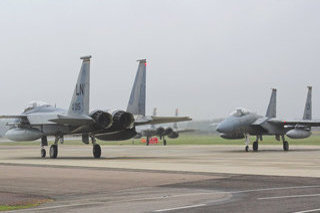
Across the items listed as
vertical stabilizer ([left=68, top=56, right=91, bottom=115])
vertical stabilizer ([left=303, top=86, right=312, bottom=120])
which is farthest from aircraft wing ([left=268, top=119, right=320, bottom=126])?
vertical stabilizer ([left=68, top=56, right=91, bottom=115])

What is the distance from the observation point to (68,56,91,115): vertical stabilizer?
27375 millimetres

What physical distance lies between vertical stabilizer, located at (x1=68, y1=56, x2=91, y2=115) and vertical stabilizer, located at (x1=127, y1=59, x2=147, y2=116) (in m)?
3.17

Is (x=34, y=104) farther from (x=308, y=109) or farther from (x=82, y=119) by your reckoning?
(x=308, y=109)

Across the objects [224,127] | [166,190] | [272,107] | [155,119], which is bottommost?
[166,190]

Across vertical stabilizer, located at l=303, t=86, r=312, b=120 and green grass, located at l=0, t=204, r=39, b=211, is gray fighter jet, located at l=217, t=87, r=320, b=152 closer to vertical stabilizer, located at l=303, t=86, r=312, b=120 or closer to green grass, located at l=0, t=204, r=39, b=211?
vertical stabilizer, located at l=303, t=86, r=312, b=120

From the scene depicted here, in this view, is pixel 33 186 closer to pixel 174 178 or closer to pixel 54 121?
pixel 174 178

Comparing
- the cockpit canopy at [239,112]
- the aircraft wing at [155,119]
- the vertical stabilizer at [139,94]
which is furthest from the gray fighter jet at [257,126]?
the vertical stabilizer at [139,94]

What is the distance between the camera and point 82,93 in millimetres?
27500

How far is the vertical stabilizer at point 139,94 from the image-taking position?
97.1 feet

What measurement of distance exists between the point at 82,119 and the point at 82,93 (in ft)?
4.89

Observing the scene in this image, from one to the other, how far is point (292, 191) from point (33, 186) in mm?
6983

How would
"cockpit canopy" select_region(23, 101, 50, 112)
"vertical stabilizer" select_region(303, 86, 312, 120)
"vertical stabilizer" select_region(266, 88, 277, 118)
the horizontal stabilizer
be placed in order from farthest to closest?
"vertical stabilizer" select_region(303, 86, 312, 120) < "vertical stabilizer" select_region(266, 88, 277, 118) < "cockpit canopy" select_region(23, 101, 50, 112) < the horizontal stabilizer

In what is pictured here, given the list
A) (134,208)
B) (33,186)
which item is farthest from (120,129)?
(134,208)

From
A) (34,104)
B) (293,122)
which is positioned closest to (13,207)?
(34,104)
